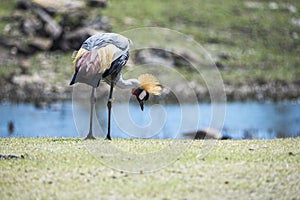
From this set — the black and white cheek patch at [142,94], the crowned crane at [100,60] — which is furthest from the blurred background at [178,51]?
the crowned crane at [100,60]

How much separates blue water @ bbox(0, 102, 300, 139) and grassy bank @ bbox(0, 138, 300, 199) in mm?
13454

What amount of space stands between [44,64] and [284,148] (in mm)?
Result: 50963

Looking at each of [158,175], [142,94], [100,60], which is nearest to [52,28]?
[142,94]

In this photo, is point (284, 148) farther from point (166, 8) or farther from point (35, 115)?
point (166, 8)

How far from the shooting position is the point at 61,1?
75500 mm

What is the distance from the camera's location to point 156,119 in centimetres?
3903

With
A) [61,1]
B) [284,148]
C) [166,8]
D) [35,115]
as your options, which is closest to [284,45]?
[166,8]

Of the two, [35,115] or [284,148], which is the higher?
[284,148]

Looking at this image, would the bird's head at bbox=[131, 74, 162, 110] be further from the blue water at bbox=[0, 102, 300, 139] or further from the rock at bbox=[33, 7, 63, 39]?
the rock at bbox=[33, 7, 63, 39]

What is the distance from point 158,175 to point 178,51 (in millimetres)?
52404

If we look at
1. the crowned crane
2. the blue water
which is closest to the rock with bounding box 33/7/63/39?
the blue water

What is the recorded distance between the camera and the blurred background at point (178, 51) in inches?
2211

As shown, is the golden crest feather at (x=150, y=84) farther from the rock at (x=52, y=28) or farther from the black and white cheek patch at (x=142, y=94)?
the rock at (x=52, y=28)

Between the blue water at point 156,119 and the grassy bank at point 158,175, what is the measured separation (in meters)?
13.5
